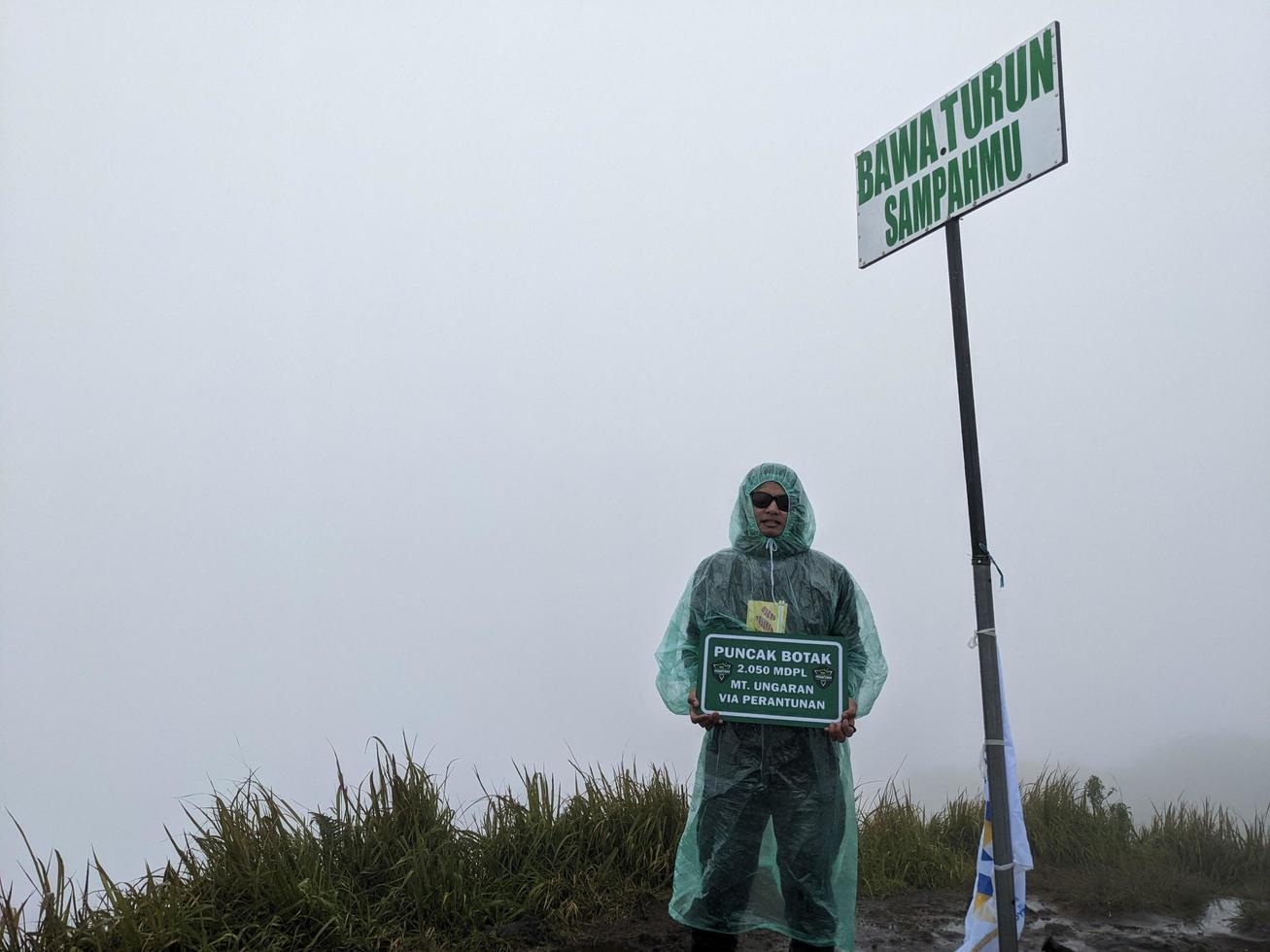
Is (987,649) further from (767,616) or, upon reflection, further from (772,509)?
(772,509)

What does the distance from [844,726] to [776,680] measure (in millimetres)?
332

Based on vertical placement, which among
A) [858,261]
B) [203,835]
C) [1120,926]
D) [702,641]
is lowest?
[1120,926]

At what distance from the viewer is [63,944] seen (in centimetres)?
338

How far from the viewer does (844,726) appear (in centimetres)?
364

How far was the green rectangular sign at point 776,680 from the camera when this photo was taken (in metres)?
3.57

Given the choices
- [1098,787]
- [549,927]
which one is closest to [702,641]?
[549,927]

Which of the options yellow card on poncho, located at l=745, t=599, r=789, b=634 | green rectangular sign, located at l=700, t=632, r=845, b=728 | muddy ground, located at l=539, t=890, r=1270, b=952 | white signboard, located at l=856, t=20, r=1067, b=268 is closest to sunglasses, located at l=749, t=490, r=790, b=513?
yellow card on poncho, located at l=745, t=599, r=789, b=634

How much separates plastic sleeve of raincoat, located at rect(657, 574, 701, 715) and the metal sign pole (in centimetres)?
112

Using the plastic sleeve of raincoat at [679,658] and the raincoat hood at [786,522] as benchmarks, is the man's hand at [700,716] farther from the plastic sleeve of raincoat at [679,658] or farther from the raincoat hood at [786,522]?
the raincoat hood at [786,522]

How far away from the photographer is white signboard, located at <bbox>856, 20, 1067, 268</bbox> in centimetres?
301

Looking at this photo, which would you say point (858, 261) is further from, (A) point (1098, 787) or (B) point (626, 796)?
(A) point (1098, 787)

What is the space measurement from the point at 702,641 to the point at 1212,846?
3704 mm

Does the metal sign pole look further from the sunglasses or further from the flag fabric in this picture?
the sunglasses

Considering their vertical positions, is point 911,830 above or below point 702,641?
below
